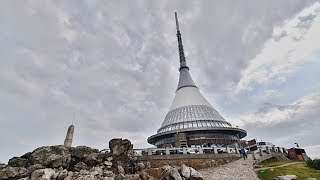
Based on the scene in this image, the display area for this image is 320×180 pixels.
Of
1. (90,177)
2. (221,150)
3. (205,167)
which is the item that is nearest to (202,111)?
(221,150)

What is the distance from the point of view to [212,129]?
45562mm

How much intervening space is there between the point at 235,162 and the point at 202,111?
28.1 m

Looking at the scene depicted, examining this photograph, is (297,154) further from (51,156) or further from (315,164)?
(51,156)

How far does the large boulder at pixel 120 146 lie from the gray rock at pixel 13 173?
7.61 m

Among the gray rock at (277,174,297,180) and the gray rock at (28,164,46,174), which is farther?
the gray rock at (277,174,297,180)

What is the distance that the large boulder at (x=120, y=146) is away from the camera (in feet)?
75.0

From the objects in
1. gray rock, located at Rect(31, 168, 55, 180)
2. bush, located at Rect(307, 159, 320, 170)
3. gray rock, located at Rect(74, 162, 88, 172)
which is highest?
gray rock, located at Rect(74, 162, 88, 172)

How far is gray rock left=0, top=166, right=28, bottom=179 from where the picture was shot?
1735 centimetres

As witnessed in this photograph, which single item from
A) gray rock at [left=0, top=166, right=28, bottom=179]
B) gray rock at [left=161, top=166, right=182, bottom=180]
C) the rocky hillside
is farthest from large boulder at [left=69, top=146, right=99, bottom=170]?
gray rock at [left=161, top=166, right=182, bottom=180]

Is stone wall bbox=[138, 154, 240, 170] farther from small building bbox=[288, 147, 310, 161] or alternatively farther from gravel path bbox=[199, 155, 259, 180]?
small building bbox=[288, 147, 310, 161]

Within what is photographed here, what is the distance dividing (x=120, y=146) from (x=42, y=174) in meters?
7.65

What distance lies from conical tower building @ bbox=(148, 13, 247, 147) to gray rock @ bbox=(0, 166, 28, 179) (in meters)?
25.9

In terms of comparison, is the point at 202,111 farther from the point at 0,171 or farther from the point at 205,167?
the point at 0,171

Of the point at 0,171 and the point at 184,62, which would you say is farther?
the point at 184,62
